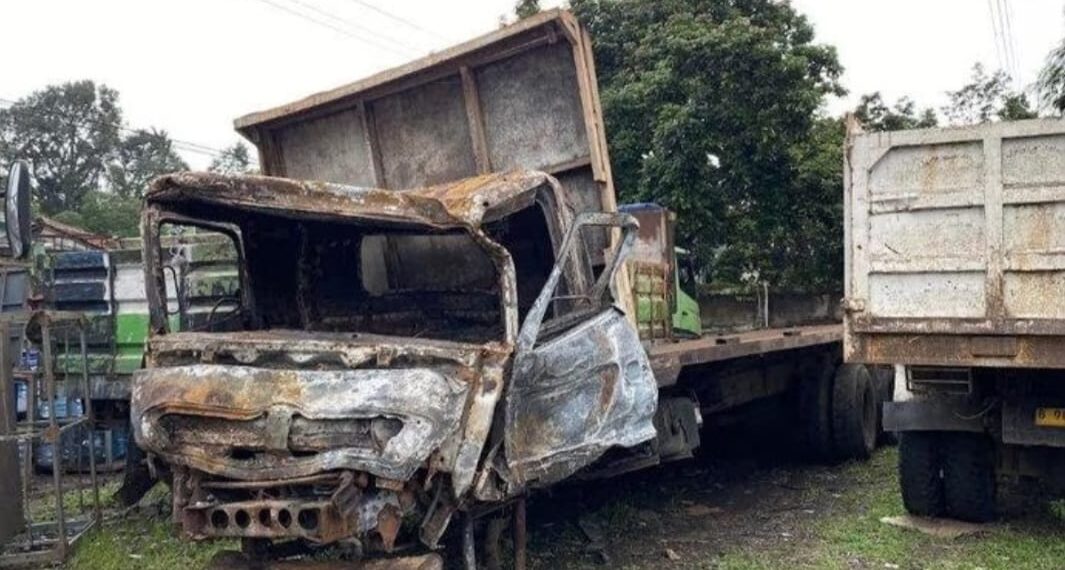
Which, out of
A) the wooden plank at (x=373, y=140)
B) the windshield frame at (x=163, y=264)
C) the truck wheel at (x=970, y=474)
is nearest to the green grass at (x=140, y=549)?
the windshield frame at (x=163, y=264)

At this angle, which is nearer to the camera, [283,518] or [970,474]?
[283,518]

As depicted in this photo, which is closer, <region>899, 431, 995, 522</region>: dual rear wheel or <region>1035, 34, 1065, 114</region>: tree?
<region>899, 431, 995, 522</region>: dual rear wheel

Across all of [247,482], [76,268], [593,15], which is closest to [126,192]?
[593,15]

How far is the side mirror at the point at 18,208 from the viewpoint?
17.6 ft

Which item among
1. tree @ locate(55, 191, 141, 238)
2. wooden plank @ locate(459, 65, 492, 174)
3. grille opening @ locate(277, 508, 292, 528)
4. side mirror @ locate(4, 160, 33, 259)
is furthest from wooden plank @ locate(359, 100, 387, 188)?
tree @ locate(55, 191, 141, 238)

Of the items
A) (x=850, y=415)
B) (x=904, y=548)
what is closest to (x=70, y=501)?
(x=904, y=548)

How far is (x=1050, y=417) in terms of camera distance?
5.58m

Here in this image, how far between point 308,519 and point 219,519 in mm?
399

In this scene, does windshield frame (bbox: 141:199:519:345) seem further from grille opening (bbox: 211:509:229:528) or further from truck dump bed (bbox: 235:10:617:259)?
truck dump bed (bbox: 235:10:617:259)

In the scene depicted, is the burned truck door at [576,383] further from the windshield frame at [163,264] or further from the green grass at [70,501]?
the green grass at [70,501]

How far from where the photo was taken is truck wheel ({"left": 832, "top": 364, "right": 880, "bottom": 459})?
8469 millimetres

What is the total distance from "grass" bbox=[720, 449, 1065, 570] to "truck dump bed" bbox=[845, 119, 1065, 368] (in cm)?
113

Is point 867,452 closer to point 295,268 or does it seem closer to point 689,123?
point 295,268

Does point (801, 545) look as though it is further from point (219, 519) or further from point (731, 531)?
point (219, 519)
